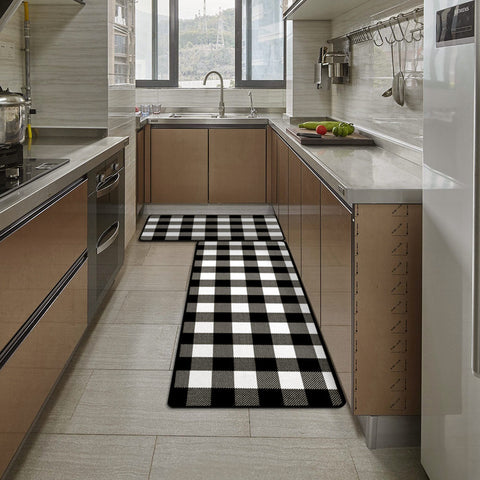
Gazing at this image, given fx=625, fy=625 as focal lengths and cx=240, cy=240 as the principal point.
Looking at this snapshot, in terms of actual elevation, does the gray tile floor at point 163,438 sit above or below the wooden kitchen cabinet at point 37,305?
below

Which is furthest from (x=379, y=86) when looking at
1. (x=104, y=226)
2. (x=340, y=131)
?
(x=104, y=226)

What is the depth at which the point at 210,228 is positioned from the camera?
203 inches

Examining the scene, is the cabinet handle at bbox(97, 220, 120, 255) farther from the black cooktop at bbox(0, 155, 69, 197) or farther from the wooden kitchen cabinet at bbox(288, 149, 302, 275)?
the wooden kitchen cabinet at bbox(288, 149, 302, 275)

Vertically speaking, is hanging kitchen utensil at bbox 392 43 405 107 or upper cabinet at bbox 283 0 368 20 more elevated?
upper cabinet at bbox 283 0 368 20

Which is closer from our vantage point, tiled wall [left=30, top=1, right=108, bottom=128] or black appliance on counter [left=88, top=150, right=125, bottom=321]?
black appliance on counter [left=88, top=150, right=125, bottom=321]

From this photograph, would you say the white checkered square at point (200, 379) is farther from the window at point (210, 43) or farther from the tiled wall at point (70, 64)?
the window at point (210, 43)

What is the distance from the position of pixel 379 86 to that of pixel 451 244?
220 cm

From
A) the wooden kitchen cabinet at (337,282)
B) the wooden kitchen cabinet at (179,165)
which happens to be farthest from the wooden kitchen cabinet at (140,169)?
the wooden kitchen cabinet at (337,282)

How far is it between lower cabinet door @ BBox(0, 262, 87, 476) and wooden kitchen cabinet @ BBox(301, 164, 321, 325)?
3.27ft

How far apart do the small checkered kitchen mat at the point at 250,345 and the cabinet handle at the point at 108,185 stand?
717mm

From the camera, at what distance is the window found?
6.30m

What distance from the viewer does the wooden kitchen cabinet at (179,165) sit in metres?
5.56

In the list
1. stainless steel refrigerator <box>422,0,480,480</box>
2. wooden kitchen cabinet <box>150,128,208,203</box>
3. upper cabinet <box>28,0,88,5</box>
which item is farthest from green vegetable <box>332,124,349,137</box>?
wooden kitchen cabinet <box>150,128,208,203</box>

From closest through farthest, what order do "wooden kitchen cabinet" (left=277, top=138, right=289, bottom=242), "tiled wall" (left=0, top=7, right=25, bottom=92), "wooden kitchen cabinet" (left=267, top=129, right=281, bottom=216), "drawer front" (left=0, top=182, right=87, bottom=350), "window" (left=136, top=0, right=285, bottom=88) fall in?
"drawer front" (left=0, top=182, right=87, bottom=350), "tiled wall" (left=0, top=7, right=25, bottom=92), "wooden kitchen cabinet" (left=277, top=138, right=289, bottom=242), "wooden kitchen cabinet" (left=267, top=129, right=281, bottom=216), "window" (left=136, top=0, right=285, bottom=88)
